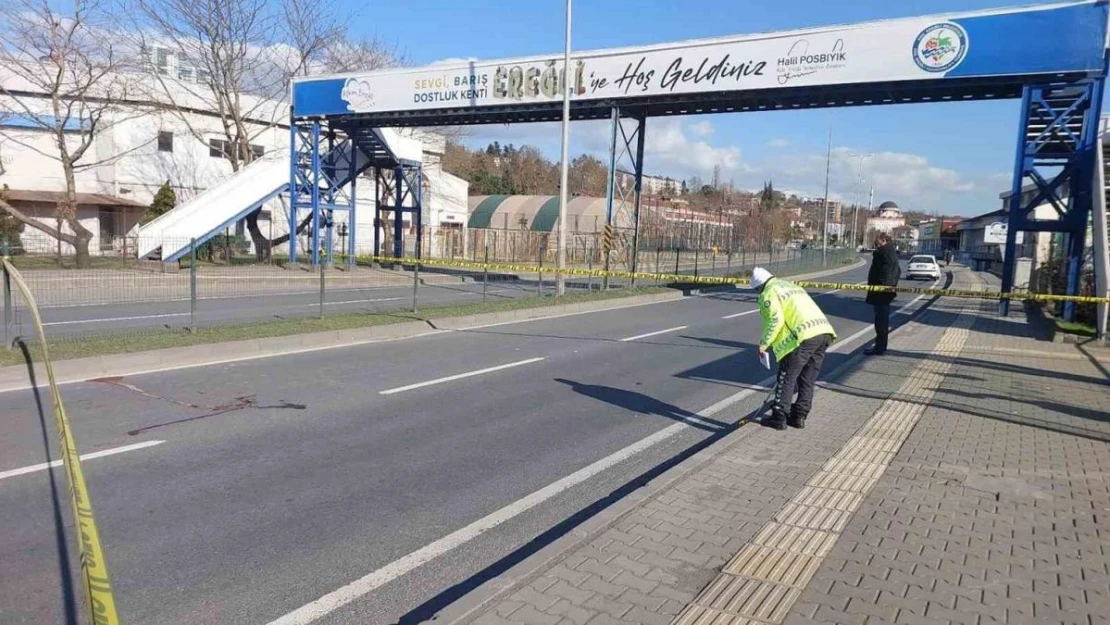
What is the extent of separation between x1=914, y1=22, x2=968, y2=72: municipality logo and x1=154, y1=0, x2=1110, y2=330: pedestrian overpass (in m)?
0.02

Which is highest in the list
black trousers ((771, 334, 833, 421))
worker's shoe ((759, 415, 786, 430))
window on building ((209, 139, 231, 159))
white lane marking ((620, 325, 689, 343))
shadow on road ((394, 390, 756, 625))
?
window on building ((209, 139, 231, 159))

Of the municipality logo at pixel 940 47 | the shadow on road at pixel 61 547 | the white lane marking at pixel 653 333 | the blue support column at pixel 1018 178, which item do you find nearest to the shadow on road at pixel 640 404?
the white lane marking at pixel 653 333

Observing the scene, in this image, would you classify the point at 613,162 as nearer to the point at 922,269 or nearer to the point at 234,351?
the point at 234,351

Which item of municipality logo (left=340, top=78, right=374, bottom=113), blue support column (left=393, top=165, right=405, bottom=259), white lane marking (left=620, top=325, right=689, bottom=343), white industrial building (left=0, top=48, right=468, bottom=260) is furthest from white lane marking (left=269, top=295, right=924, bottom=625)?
blue support column (left=393, top=165, right=405, bottom=259)

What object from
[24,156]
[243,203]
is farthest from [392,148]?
[24,156]

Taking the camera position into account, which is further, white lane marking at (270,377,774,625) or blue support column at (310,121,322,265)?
blue support column at (310,121,322,265)

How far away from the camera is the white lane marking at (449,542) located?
3.79m

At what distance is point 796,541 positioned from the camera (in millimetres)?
4535

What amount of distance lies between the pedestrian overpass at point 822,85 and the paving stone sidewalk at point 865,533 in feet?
34.1

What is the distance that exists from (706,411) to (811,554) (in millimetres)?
4152

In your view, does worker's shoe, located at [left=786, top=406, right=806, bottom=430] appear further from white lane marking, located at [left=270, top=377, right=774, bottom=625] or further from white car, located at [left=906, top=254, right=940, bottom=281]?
white car, located at [left=906, top=254, right=940, bottom=281]

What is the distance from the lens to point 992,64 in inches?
723

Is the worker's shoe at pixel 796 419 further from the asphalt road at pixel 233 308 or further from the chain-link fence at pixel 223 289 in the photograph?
the asphalt road at pixel 233 308

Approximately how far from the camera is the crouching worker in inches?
279
